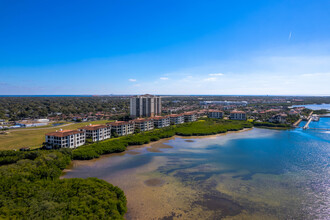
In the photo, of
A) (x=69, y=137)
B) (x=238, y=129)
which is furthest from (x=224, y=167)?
(x=238, y=129)

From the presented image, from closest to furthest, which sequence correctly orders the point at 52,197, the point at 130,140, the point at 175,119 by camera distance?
the point at 52,197 → the point at 130,140 → the point at 175,119

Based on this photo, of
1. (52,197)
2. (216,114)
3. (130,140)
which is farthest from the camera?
(216,114)

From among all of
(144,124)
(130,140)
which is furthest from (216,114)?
(130,140)

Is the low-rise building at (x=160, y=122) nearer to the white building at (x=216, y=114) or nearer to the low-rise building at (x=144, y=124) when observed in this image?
the low-rise building at (x=144, y=124)

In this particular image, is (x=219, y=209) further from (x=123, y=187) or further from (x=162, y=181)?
(x=123, y=187)

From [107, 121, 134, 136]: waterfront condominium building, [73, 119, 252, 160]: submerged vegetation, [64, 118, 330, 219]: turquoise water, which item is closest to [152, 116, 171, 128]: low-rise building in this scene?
[73, 119, 252, 160]: submerged vegetation

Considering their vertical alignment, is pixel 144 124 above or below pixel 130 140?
above

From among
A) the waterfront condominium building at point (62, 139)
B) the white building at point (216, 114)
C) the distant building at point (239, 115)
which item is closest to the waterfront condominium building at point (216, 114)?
the white building at point (216, 114)

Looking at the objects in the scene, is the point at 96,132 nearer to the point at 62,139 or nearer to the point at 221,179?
the point at 62,139
